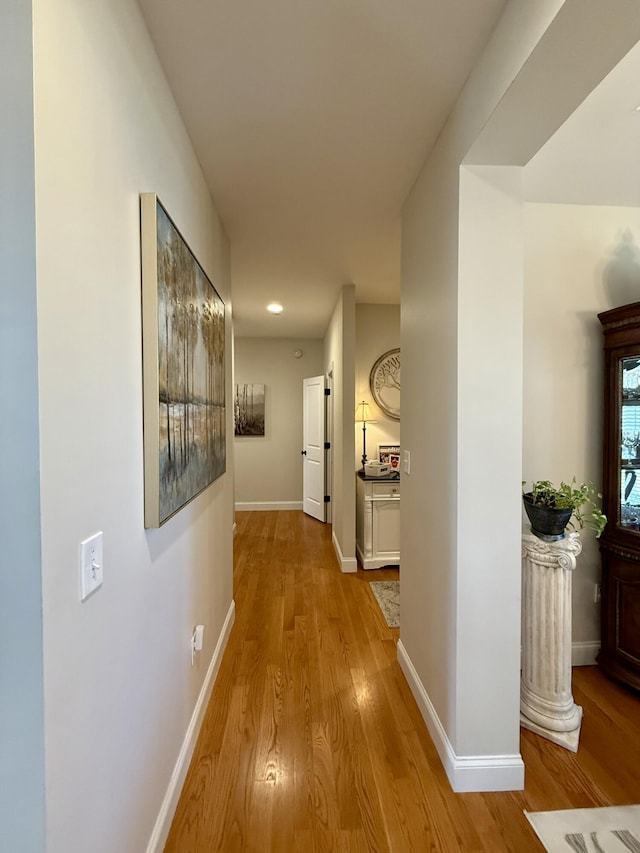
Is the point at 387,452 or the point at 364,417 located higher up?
the point at 364,417

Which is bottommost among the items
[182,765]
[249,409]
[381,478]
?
[182,765]

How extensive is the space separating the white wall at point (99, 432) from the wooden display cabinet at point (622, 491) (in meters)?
2.15

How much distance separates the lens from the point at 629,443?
2.13 meters

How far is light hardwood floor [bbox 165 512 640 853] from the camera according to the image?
138 cm

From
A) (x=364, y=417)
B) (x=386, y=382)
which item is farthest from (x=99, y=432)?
(x=386, y=382)

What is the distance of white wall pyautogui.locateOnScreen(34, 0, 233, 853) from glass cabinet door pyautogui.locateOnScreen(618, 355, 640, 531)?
218 cm

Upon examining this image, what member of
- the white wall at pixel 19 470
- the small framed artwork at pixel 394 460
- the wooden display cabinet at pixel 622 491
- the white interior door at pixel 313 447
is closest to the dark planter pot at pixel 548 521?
the wooden display cabinet at pixel 622 491

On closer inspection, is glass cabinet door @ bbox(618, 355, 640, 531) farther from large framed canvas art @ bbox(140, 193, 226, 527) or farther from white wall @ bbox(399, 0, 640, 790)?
large framed canvas art @ bbox(140, 193, 226, 527)

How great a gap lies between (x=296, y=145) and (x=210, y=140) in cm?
36

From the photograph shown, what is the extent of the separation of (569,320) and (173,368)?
2085 mm

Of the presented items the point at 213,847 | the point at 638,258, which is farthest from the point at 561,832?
the point at 638,258

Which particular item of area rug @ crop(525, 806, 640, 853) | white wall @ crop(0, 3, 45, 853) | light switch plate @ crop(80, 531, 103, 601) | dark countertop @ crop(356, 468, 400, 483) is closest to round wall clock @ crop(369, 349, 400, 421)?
dark countertop @ crop(356, 468, 400, 483)

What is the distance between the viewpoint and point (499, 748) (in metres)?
1.55

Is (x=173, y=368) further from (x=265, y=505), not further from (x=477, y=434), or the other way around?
(x=265, y=505)
